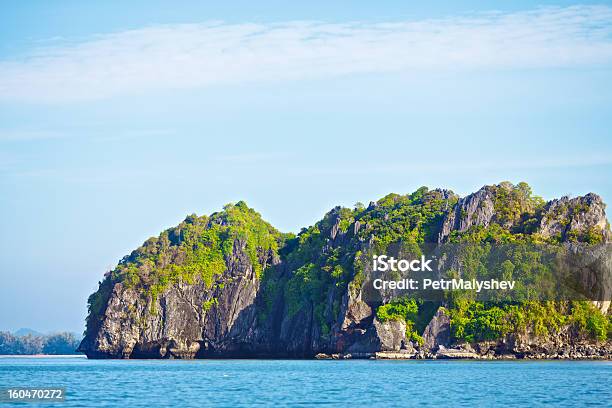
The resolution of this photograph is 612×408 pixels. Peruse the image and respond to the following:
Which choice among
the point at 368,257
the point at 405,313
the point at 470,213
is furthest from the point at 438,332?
the point at 470,213

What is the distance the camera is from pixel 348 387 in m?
61.5

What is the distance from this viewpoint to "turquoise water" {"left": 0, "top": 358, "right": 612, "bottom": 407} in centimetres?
5166

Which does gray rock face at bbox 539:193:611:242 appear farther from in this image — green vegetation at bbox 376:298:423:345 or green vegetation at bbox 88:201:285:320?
green vegetation at bbox 88:201:285:320

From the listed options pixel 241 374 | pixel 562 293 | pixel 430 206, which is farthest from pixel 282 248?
pixel 241 374

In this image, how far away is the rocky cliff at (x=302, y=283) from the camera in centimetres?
11569

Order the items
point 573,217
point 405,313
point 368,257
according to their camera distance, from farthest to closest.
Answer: point 368,257, point 405,313, point 573,217

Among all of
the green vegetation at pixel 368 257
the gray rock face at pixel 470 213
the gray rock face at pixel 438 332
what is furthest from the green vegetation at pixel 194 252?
the gray rock face at pixel 438 332

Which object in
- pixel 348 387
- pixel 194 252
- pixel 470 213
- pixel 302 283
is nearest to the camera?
pixel 348 387

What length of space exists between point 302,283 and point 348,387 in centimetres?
7210

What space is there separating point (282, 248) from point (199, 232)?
1228 cm

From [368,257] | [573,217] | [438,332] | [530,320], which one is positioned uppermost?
[573,217]

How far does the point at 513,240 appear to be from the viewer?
4656 inches

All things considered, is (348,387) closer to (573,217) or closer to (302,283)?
(573,217)

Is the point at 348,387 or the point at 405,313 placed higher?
the point at 405,313
